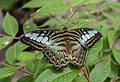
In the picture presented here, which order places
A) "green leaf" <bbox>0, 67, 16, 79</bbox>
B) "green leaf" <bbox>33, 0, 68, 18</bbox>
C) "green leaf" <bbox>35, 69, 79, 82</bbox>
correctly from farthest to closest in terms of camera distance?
1. "green leaf" <bbox>33, 0, 68, 18</bbox>
2. "green leaf" <bbox>0, 67, 16, 79</bbox>
3. "green leaf" <bbox>35, 69, 79, 82</bbox>

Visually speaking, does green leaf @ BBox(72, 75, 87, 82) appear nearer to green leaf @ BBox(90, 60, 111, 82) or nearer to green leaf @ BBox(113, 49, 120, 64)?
green leaf @ BBox(90, 60, 111, 82)

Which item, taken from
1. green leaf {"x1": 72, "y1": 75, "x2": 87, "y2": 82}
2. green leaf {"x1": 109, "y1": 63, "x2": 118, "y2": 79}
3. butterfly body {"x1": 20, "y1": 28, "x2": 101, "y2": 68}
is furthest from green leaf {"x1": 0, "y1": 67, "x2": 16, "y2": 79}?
green leaf {"x1": 109, "y1": 63, "x2": 118, "y2": 79}

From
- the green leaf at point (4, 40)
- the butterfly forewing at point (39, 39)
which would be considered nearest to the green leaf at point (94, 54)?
the butterfly forewing at point (39, 39)

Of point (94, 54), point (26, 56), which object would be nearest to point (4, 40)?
point (26, 56)

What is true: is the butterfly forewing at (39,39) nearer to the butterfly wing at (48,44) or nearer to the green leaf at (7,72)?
the butterfly wing at (48,44)

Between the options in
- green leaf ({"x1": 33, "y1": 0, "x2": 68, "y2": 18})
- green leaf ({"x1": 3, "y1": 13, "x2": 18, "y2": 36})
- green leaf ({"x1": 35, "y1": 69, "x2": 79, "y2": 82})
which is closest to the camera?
green leaf ({"x1": 35, "y1": 69, "x2": 79, "y2": 82})

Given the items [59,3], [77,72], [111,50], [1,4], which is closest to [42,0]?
[59,3]
